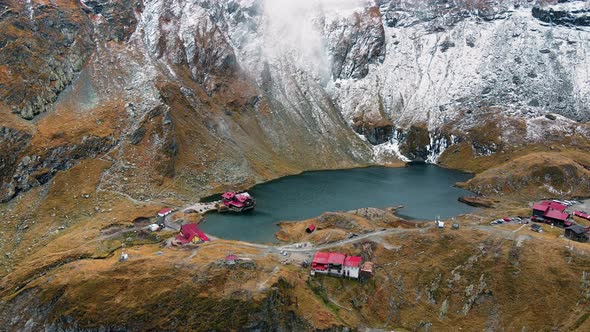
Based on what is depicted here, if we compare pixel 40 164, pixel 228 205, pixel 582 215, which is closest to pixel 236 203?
pixel 228 205

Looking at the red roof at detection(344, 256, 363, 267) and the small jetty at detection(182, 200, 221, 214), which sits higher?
the red roof at detection(344, 256, 363, 267)

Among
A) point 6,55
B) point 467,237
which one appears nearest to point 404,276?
point 467,237

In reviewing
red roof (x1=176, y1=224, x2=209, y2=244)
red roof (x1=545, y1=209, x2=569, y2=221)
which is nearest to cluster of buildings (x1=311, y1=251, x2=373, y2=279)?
red roof (x1=176, y1=224, x2=209, y2=244)

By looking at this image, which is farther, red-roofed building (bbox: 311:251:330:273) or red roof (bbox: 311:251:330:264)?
red roof (bbox: 311:251:330:264)

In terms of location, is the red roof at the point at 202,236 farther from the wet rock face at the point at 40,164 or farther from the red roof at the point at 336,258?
the wet rock face at the point at 40,164

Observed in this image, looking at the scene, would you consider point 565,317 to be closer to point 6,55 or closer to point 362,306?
point 362,306

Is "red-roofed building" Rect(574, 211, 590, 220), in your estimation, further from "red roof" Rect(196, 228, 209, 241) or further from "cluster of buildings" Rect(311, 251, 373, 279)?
"red roof" Rect(196, 228, 209, 241)
